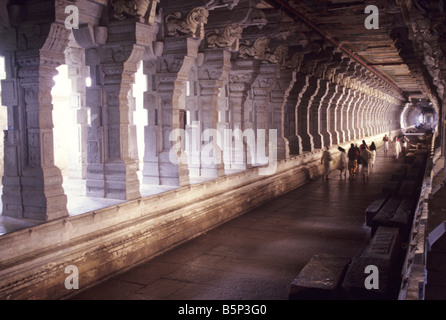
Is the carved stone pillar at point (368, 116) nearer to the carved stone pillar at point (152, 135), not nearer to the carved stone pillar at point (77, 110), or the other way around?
the carved stone pillar at point (77, 110)

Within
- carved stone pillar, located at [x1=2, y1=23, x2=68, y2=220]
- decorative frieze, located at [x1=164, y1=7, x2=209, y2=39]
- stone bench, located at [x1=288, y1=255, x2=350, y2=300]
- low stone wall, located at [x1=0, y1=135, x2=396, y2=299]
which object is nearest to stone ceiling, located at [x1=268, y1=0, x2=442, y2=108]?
decorative frieze, located at [x1=164, y1=7, x2=209, y2=39]

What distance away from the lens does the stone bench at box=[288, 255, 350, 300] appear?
16.3ft

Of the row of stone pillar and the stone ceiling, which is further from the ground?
the stone ceiling

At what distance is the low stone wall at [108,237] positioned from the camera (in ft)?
15.9

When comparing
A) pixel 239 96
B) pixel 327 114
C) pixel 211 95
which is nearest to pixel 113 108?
pixel 211 95

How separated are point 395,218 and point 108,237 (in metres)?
5.05

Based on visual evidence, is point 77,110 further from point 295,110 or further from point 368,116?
point 368,116

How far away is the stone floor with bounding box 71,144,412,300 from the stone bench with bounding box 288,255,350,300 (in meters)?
0.39

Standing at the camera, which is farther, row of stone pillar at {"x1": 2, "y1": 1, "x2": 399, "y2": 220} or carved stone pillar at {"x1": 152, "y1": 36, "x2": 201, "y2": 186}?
carved stone pillar at {"x1": 152, "y1": 36, "x2": 201, "y2": 186}

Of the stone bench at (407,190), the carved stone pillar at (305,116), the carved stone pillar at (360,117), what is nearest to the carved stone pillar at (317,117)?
the carved stone pillar at (305,116)

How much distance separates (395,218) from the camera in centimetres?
823

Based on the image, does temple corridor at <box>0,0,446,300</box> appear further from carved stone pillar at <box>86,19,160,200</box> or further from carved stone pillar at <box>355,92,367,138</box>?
carved stone pillar at <box>355,92,367,138</box>

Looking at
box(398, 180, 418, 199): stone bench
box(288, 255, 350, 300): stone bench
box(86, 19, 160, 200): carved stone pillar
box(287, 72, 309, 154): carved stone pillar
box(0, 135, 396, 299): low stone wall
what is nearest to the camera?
box(0, 135, 396, 299): low stone wall

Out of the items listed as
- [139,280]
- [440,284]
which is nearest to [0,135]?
[139,280]
